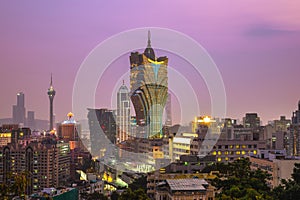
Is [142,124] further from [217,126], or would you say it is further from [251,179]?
[251,179]

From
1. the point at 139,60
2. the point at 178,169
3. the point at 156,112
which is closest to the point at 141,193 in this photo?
the point at 178,169

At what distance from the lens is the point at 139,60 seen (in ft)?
185

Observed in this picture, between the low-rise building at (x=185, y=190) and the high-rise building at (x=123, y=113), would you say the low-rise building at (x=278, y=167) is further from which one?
the high-rise building at (x=123, y=113)

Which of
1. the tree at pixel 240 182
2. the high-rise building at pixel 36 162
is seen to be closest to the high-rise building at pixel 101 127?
the high-rise building at pixel 36 162

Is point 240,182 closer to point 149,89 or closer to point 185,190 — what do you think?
point 185,190

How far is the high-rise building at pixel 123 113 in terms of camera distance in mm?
59069

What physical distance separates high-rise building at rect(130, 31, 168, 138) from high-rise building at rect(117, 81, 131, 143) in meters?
4.44

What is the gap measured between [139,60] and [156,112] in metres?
8.06

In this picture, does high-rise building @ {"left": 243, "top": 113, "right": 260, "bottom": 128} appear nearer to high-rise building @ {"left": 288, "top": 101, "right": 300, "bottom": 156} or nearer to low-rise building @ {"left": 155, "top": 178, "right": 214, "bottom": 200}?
high-rise building @ {"left": 288, "top": 101, "right": 300, "bottom": 156}

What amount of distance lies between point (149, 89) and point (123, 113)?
12212mm

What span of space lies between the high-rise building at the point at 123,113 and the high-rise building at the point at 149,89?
14.6 ft

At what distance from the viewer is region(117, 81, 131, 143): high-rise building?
5907 cm

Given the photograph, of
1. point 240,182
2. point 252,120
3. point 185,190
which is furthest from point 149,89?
point 240,182

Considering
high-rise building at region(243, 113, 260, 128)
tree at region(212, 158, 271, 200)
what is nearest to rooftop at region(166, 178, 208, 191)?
tree at region(212, 158, 271, 200)
